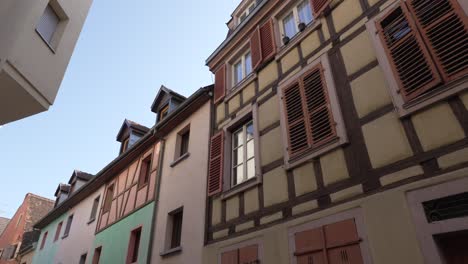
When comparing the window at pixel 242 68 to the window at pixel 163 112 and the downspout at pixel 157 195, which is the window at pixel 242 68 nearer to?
the downspout at pixel 157 195

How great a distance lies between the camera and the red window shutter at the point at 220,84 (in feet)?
29.4

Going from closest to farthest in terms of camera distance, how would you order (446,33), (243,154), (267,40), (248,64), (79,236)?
(446,33)
(243,154)
(267,40)
(248,64)
(79,236)

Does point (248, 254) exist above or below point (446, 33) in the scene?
below

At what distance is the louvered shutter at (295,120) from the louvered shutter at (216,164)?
2.14 meters

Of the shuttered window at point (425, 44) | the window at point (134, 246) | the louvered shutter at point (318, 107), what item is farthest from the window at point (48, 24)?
the shuttered window at point (425, 44)

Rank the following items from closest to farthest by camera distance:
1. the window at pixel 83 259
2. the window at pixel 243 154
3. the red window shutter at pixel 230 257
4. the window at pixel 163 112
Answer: the red window shutter at pixel 230 257
the window at pixel 243 154
the window at pixel 163 112
the window at pixel 83 259

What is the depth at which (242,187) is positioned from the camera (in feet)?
21.6

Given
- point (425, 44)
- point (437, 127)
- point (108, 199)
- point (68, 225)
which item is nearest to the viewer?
point (437, 127)

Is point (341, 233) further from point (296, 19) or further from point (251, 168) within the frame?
point (296, 19)

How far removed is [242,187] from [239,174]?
0.67 meters

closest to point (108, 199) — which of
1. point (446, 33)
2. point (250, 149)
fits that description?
point (250, 149)

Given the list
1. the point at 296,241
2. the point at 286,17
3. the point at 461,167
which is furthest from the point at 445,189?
the point at 286,17

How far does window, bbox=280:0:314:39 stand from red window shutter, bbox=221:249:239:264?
483 cm

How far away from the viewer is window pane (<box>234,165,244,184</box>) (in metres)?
7.10
